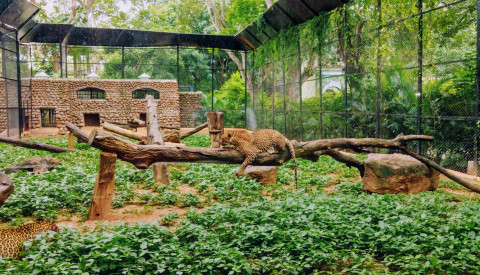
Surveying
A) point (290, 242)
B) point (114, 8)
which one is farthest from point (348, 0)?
point (114, 8)

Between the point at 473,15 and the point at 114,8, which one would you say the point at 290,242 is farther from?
the point at 114,8

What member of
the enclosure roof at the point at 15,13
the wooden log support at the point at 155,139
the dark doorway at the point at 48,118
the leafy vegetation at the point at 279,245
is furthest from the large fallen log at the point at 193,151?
the dark doorway at the point at 48,118

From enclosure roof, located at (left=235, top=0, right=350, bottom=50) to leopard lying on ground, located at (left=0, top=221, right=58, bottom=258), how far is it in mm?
10753

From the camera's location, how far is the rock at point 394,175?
7734 millimetres

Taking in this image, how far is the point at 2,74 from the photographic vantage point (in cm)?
1645

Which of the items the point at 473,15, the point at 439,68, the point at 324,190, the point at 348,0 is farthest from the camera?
the point at 348,0

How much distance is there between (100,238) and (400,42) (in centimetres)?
879

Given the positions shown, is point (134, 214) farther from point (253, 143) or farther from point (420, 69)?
point (420, 69)

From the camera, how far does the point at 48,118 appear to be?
24.7 meters

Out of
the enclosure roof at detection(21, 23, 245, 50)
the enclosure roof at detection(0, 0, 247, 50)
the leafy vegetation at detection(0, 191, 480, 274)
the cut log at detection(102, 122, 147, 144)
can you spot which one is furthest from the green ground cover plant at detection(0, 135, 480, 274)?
the enclosure roof at detection(21, 23, 245, 50)

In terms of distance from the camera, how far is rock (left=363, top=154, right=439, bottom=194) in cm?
773

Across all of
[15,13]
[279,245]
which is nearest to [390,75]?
[279,245]

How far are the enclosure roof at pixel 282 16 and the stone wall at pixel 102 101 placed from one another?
5.75m

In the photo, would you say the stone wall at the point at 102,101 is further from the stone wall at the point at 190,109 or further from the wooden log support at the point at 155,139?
the wooden log support at the point at 155,139
